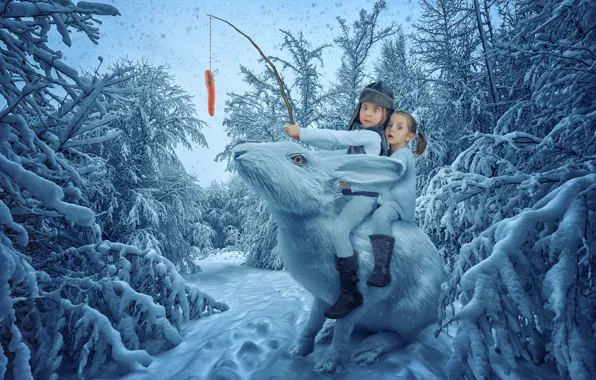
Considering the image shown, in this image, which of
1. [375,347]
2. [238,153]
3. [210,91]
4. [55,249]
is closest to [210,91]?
[210,91]

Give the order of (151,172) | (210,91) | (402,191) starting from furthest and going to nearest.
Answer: (151,172) < (210,91) < (402,191)

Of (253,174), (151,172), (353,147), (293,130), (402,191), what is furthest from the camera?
(151,172)

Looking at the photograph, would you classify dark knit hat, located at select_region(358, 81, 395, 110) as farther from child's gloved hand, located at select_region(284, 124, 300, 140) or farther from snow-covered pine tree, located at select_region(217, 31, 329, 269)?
snow-covered pine tree, located at select_region(217, 31, 329, 269)

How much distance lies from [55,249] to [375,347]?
2643 millimetres

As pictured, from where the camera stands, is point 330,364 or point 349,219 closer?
point 330,364

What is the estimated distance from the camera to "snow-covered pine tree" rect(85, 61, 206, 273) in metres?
6.14

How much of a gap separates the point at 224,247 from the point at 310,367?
624 inches

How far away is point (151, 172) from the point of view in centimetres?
727

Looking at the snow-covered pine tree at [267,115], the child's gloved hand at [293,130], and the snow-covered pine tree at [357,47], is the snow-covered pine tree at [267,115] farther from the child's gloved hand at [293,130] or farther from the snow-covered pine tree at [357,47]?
the child's gloved hand at [293,130]

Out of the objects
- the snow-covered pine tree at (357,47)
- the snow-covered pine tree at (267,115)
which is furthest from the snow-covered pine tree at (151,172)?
the snow-covered pine tree at (357,47)

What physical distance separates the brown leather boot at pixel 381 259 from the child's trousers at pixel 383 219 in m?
0.05

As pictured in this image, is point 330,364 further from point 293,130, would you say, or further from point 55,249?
point 55,249

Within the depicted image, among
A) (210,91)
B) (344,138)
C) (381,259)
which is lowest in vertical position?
(381,259)

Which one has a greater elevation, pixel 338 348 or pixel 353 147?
pixel 353 147
